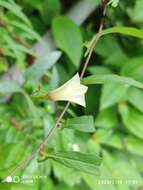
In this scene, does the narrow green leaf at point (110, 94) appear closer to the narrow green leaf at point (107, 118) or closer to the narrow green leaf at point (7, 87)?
the narrow green leaf at point (107, 118)

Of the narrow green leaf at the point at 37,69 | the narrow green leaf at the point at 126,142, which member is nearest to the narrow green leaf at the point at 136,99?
the narrow green leaf at the point at 126,142

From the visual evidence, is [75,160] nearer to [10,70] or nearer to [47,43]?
[10,70]

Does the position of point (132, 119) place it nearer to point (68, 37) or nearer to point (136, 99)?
point (136, 99)

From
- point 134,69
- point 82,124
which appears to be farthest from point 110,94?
point 82,124

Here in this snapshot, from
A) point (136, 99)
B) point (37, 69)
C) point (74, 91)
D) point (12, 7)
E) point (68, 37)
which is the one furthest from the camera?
point (136, 99)

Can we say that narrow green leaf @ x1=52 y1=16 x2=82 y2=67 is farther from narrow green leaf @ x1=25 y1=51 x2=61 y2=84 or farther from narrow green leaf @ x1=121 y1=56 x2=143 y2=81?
narrow green leaf @ x1=25 y1=51 x2=61 y2=84

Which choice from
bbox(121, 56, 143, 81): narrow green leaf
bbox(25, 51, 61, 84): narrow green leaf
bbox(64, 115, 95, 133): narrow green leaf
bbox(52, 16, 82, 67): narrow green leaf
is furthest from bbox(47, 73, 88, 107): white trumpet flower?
bbox(121, 56, 143, 81): narrow green leaf
